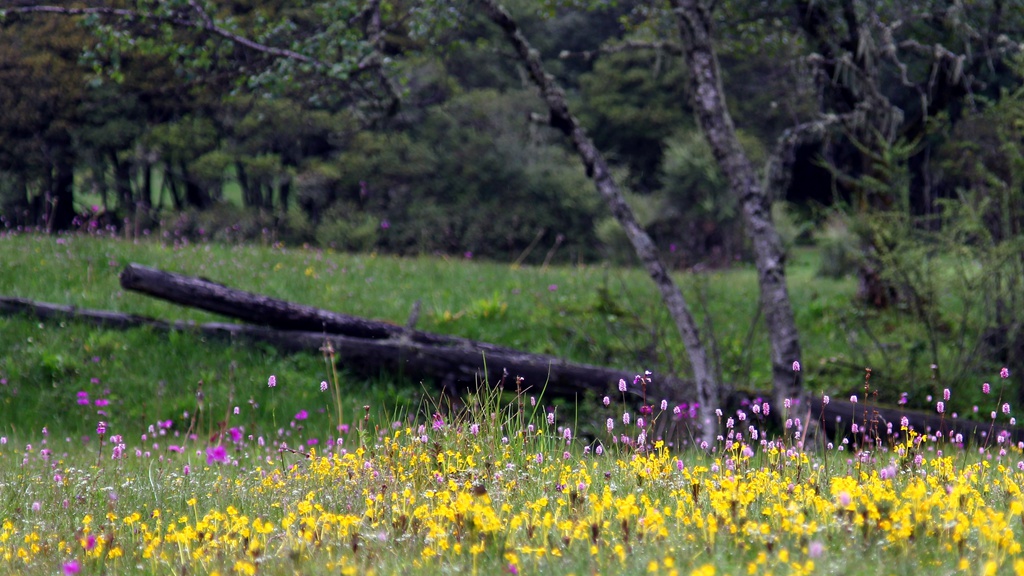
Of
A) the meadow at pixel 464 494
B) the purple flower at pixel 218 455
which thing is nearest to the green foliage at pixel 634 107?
the meadow at pixel 464 494

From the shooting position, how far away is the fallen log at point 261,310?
855 cm

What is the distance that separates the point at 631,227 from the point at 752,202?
1.16 metres

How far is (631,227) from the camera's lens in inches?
330

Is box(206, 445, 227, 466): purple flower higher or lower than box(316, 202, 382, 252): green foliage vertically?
higher

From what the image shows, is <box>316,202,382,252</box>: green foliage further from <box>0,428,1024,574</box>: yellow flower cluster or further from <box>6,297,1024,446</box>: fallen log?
<box>0,428,1024,574</box>: yellow flower cluster

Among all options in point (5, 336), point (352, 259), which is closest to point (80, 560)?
point (5, 336)

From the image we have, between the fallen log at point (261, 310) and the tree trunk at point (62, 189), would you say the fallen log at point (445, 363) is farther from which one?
the tree trunk at point (62, 189)

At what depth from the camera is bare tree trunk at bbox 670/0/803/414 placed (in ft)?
26.0

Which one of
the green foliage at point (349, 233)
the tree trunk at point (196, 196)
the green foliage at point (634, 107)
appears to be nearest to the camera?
the green foliage at point (349, 233)

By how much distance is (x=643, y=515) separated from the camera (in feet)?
10.8

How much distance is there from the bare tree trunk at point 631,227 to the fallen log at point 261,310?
6.04ft

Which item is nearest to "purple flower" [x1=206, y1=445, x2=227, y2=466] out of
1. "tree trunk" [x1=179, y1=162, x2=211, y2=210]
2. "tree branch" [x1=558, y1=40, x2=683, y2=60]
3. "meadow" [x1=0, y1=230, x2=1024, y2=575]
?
"meadow" [x1=0, y1=230, x2=1024, y2=575]

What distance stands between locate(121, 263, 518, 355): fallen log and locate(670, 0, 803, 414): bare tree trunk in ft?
8.94

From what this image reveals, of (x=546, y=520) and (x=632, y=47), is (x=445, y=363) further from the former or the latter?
(x=546, y=520)
